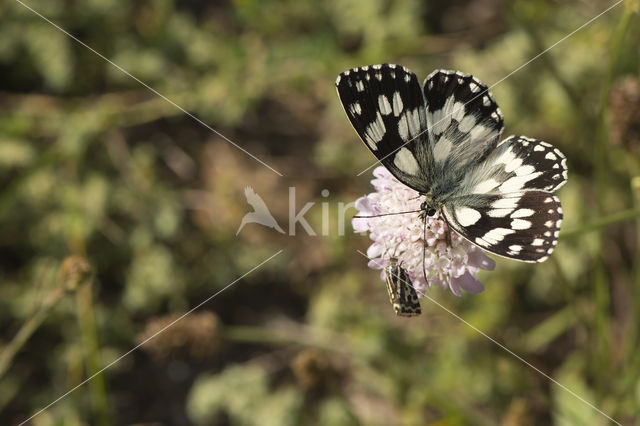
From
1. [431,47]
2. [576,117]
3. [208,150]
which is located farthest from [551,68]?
[208,150]

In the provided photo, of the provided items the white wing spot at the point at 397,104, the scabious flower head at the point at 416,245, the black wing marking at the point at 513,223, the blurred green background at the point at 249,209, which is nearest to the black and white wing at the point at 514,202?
the black wing marking at the point at 513,223

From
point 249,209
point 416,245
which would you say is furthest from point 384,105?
point 249,209

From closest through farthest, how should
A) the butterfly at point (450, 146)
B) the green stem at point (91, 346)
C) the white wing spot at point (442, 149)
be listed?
the butterfly at point (450, 146), the white wing spot at point (442, 149), the green stem at point (91, 346)

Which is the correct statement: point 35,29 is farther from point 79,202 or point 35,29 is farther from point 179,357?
point 179,357

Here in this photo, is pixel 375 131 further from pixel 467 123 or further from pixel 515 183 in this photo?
pixel 515 183

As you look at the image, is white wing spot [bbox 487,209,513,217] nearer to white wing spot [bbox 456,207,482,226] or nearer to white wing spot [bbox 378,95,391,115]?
white wing spot [bbox 456,207,482,226]

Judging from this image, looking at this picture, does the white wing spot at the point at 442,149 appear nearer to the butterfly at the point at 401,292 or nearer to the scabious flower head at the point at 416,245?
the scabious flower head at the point at 416,245
